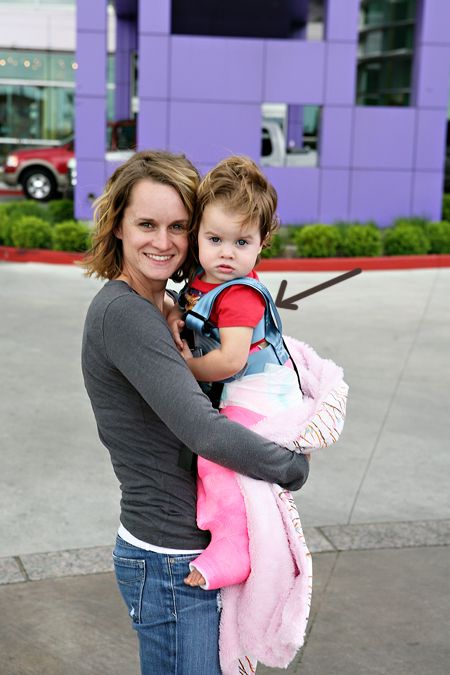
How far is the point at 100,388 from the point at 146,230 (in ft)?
1.20

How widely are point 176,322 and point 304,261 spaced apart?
39.4 ft

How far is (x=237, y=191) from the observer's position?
2119 mm

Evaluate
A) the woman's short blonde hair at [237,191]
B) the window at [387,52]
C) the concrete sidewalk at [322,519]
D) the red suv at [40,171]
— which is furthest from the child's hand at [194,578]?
the window at [387,52]

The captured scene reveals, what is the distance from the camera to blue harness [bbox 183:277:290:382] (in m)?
2.18

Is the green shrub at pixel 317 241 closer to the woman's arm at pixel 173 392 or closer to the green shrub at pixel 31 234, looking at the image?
the green shrub at pixel 31 234

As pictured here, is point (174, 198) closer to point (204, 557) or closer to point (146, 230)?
point (146, 230)

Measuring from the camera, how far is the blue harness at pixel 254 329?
7.14 feet

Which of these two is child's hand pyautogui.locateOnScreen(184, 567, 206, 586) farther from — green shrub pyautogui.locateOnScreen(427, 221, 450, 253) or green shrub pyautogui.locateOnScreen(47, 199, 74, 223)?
green shrub pyautogui.locateOnScreen(47, 199, 74, 223)

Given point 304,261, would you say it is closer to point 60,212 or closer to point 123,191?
point 60,212

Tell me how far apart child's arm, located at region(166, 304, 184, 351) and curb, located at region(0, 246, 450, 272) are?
38.2 feet

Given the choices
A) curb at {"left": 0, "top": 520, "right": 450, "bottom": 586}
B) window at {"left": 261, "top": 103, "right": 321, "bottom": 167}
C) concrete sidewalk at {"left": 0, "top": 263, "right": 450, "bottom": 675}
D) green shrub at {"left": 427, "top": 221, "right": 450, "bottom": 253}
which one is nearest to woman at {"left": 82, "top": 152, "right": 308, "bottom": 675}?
concrete sidewalk at {"left": 0, "top": 263, "right": 450, "bottom": 675}

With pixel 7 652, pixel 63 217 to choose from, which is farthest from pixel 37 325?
pixel 63 217

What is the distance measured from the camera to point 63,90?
30750mm

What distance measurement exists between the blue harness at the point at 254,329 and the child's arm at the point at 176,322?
2 cm
